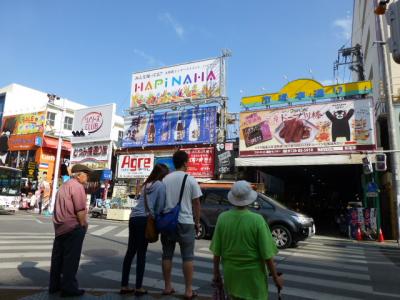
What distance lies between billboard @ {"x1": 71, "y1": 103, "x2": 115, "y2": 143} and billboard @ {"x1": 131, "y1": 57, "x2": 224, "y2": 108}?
2.90m

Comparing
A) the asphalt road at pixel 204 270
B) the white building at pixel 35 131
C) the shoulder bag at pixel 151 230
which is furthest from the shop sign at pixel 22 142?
the shoulder bag at pixel 151 230

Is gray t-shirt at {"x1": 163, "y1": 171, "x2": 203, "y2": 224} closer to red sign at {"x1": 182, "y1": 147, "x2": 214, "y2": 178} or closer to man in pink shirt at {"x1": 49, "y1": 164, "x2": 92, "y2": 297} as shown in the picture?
man in pink shirt at {"x1": 49, "y1": 164, "x2": 92, "y2": 297}

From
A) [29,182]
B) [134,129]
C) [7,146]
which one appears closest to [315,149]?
[134,129]

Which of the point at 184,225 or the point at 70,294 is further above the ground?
the point at 184,225

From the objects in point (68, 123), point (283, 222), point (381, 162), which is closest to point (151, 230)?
point (283, 222)

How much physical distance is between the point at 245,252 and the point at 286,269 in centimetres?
519

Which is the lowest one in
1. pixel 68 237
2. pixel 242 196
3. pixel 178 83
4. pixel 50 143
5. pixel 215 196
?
pixel 68 237

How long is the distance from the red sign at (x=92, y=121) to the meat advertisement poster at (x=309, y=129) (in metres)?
14.1

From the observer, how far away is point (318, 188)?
39.9 metres

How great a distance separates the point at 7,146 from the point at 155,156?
17.9 metres

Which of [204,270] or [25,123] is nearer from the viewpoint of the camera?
[204,270]

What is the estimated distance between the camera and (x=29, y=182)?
106 feet

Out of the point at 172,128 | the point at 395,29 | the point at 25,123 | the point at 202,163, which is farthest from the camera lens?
the point at 25,123

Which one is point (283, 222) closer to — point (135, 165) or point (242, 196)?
point (242, 196)
